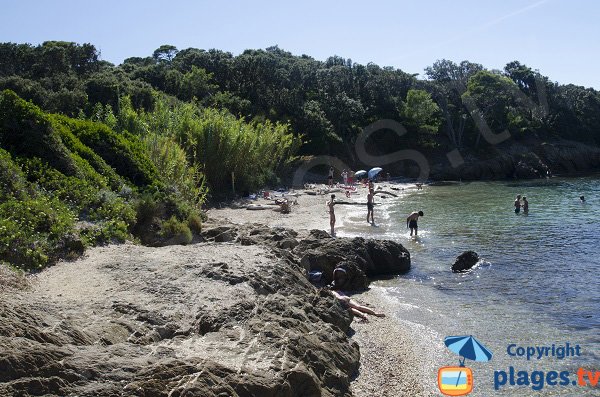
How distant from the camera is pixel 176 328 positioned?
760cm

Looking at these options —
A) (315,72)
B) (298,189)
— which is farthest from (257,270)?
(315,72)

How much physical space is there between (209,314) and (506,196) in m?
35.0

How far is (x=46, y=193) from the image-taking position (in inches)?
521

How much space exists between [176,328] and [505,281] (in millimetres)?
11330

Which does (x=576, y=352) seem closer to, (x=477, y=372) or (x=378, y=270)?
(x=477, y=372)

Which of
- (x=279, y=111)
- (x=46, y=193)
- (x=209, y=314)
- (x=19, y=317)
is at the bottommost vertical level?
(x=209, y=314)

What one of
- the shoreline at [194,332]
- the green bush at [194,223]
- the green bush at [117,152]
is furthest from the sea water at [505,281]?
the green bush at [117,152]

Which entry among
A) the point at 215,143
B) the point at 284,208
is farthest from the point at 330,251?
the point at 215,143

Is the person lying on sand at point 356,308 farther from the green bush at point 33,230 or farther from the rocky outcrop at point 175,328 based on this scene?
the green bush at point 33,230

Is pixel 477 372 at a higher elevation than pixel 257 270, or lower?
lower

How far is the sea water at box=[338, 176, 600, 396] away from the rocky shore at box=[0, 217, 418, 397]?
2.51 meters

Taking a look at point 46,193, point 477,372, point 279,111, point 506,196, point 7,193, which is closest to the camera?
point 477,372

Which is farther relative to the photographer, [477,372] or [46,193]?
[46,193]

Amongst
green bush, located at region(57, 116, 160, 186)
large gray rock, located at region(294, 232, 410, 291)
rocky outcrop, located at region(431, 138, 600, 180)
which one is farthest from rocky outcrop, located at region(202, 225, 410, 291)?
rocky outcrop, located at region(431, 138, 600, 180)
